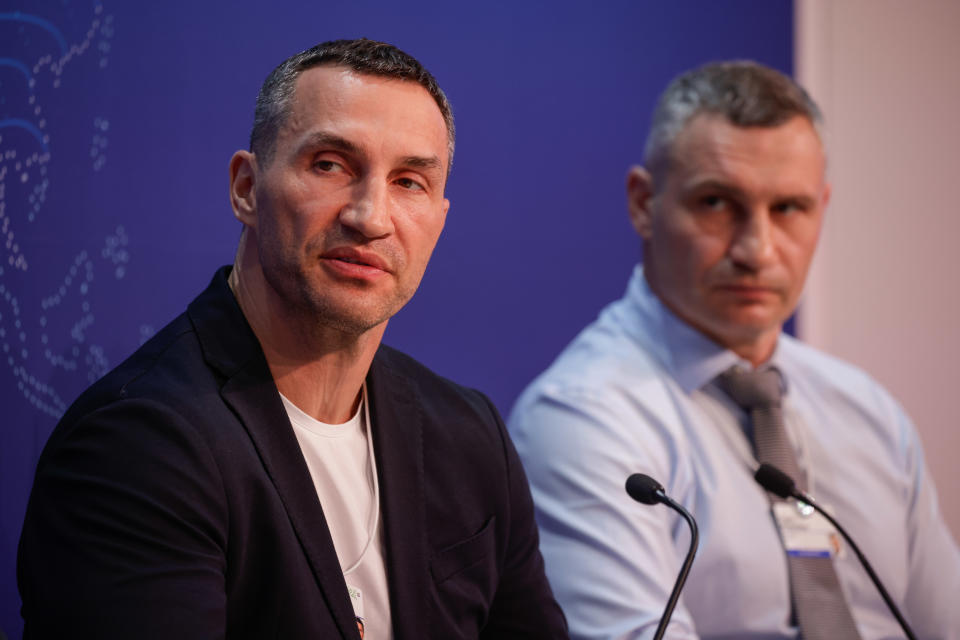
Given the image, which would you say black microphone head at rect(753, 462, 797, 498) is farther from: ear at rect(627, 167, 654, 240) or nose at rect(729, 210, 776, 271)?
ear at rect(627, 167, 654, 240)

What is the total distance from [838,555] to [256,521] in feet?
4.10

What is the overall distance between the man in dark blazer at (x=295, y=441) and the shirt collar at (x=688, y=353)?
651mm

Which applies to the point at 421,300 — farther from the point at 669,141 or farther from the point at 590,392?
the point at 669,141

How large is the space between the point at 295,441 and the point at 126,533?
249mm

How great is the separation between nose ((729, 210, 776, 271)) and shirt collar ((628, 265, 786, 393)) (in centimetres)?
18

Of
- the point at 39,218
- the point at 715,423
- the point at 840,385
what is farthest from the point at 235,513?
the point at 840,385

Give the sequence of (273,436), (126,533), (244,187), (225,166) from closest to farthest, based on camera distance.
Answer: (126,533) → (273,436) → (244,187) → (225,166)

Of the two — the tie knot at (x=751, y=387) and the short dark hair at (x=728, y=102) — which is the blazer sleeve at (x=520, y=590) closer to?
the tie knot at (x=751, y=387)

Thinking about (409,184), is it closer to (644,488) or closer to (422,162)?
(422,162)

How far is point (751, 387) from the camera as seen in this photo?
1969mm

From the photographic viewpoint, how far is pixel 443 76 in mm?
2094

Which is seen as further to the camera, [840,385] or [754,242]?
[840,385]

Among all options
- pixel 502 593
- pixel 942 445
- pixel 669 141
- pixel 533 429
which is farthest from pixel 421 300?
pixel 942 445

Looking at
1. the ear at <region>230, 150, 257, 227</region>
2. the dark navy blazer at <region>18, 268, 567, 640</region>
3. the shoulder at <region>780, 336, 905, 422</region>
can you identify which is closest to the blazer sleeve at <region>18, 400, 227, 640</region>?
the dark navy blazer at <region>18, 268, 567, 640</region>
